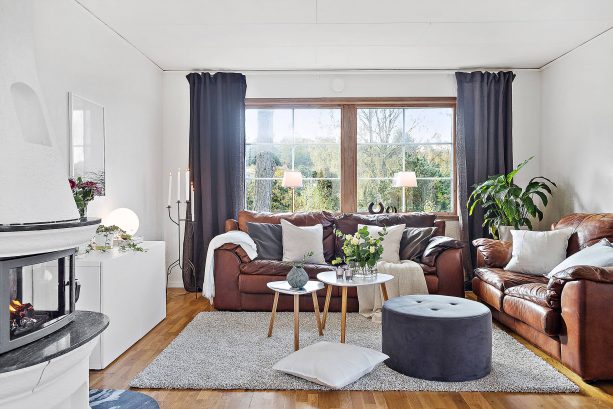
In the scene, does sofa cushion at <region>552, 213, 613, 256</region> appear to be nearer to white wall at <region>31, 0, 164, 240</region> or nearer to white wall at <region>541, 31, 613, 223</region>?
white wall at <region>541, 31, 613, 223</region>

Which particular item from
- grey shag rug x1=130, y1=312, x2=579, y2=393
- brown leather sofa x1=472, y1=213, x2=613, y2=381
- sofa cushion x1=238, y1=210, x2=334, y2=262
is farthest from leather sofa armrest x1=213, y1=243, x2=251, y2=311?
brown leather sofa x1=472, y1=213, x2=613, y2=381

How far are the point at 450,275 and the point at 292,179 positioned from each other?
207 cm

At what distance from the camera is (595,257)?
3498 mm

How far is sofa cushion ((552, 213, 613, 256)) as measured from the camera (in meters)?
3.92

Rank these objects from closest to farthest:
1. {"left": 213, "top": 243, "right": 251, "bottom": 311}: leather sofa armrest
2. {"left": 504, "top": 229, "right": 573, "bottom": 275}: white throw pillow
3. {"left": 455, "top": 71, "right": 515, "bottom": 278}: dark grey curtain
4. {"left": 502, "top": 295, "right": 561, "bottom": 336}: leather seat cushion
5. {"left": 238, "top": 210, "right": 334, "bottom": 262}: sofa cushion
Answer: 1. {"left": 502, "top": 295, "right": 561, "bottom": 336}: leather seat cushion
2. {"left": 504, "top": 229, "right": 573, "bottom": 275}: white throw pillow
3. {"left": 213, "top": 243, "right": 251, "bottom": 311}: leather sofa armrest
4. {"left": 238, "top": 210, "right": 334, "bottom": 262}: sofa cushion
5. {"left": 455, "top": 71, "right": 515, "bottom": 278}: dark grey curtain

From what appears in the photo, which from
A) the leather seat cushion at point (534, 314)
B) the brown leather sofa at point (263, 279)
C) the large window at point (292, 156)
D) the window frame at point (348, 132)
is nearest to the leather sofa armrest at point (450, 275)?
the brown leather sofa at point (263, 279)

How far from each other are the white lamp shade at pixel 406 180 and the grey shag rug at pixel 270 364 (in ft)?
6.10

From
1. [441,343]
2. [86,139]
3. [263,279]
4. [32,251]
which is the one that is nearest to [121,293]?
[86,139]

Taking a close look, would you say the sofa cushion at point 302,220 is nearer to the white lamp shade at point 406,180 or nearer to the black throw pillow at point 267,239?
the black throw pillow at point 267,239

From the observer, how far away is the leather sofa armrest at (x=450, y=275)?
15.0 feet

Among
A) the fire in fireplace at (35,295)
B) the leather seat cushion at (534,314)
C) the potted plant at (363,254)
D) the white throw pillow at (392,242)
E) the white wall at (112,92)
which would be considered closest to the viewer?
the fire in fireplace at (35,295)

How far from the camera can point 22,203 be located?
6.61 feet

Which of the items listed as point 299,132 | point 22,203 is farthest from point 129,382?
point 299,132

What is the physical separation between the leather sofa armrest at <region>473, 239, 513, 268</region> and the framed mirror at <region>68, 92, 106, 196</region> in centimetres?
349
